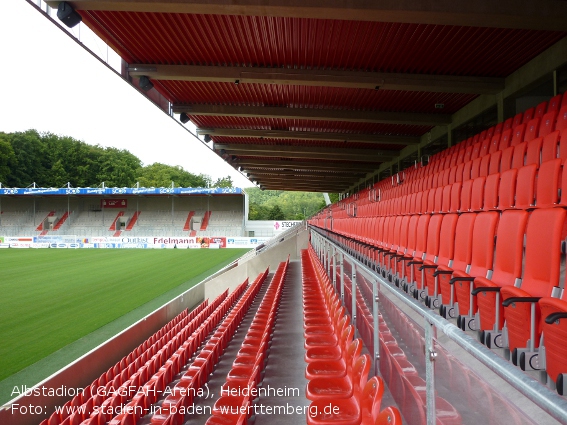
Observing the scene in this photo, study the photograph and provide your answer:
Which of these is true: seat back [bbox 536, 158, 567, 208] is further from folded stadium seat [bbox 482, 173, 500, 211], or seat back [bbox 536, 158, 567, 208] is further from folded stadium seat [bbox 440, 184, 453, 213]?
folded stadium seat [bbox 440, 184, 453, 213]

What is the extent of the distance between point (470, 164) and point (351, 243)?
90.4 inches

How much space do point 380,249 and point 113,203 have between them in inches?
1383

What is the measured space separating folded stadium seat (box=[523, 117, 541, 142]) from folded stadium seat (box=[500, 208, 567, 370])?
322cm

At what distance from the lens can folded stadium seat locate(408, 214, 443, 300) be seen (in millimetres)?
3613

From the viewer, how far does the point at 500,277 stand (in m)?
2.69

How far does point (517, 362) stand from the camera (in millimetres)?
2035

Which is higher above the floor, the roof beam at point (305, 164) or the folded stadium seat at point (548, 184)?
the roof beam at point (305, 164)

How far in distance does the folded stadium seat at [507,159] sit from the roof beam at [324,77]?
10.7ft

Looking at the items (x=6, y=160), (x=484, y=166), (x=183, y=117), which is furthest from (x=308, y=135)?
(x=6, y=160)

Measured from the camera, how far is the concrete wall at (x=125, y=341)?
4.73 meters

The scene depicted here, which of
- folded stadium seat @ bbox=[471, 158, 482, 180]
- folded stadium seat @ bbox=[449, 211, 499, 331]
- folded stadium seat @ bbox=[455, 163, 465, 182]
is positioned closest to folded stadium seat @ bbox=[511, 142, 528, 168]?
folded stadium seat @ bbox=[471, 158, 482, 180]

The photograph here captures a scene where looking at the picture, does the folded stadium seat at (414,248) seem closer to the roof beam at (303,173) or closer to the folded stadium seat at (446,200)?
the folded stadium seat at (446,200)

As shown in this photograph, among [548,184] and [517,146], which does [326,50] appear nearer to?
[517,146]

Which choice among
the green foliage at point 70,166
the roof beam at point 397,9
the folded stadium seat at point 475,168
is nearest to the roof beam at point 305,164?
the folded stadium seat at point 475,168
